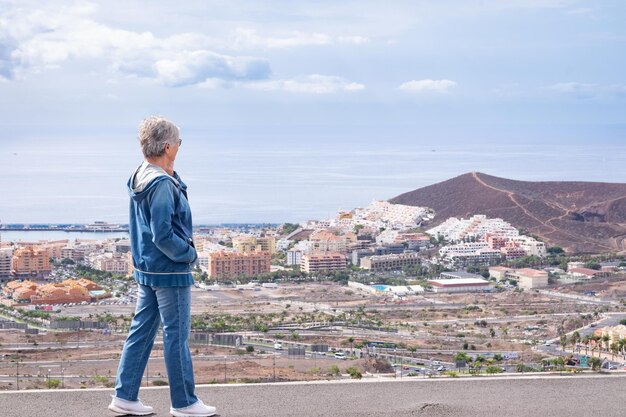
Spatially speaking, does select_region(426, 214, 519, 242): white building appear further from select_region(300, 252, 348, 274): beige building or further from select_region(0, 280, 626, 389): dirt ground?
select_region(0, 280, 626, 389): dirt ground

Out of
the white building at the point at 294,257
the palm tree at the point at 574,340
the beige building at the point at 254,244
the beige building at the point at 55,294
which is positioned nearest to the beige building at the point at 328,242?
the white building at the point at 294,257

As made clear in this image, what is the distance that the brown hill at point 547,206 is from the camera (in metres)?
28.4

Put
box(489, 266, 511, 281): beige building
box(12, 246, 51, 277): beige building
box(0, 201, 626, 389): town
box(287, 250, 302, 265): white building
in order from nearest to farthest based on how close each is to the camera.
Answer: box(0, 201, 626, 389): town
box(489, 266, 511, 281): beige building
box(12, 246, 51, 277): beige building
box(287, 250, 302, 265): white building

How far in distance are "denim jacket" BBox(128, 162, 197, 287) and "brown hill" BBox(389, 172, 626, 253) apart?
2471cm

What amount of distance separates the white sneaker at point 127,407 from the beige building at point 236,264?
19.9 meters

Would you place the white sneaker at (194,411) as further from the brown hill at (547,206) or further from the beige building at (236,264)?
the brown hill at (547,206)

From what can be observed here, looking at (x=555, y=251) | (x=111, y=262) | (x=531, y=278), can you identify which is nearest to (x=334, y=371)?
(x=531, y=278)

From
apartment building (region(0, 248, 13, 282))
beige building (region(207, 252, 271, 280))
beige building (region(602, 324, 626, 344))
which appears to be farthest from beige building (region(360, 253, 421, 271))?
beige building (region(602, 324, 626, 344))

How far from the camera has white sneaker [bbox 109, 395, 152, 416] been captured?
2.88 meters

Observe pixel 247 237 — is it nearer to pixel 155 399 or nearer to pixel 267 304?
pixel 267 304

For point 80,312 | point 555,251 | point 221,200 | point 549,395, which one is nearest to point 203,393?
point 549,395

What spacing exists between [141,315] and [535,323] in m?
13.2

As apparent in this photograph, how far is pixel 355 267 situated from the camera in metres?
24.8

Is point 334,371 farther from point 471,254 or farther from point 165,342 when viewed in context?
point 471,254
